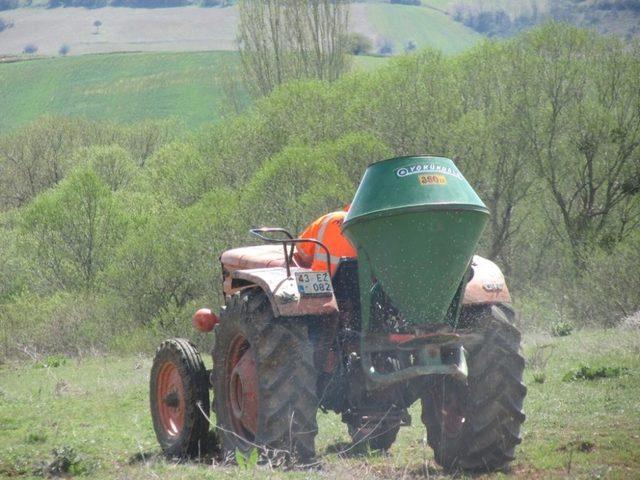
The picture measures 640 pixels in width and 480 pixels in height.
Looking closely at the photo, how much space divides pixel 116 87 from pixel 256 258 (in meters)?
83.8

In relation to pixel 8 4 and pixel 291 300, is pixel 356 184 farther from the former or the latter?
pixel 8 4

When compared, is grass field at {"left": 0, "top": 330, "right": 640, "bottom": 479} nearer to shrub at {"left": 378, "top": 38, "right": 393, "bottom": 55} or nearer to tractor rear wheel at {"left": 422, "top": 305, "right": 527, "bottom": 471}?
tractor rear wheel at {"left": 422, "top": 305, "right": 527, "bottom": 471}

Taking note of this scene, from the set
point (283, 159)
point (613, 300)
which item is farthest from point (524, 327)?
point (283, 159)

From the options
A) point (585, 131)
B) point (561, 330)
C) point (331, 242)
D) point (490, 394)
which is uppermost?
point (331, 242)

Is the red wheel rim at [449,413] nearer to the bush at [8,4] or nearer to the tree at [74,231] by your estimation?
the tree at [74,231]

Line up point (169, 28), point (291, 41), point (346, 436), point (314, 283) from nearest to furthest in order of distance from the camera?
point (314, 283)
point (346, 436)
point (291, 41)
point (169, 28)

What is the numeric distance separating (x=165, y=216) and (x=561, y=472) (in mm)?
24171

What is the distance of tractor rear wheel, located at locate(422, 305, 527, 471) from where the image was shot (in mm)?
7230

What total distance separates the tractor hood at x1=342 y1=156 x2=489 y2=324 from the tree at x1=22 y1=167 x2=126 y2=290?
1175 inches

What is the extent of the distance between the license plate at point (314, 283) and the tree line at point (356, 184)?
Answer: 17584 millimetres

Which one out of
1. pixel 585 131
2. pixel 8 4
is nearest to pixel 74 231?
pixel 585 131

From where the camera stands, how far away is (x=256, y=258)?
28.1ft

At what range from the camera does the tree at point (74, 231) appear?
35625 millimetres

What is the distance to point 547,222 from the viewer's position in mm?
31828
